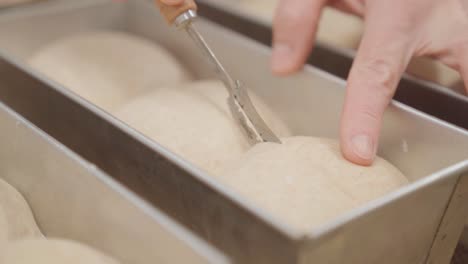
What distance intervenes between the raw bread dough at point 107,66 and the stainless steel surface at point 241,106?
0.26 meters

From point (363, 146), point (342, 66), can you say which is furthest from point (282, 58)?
point (363, 146)

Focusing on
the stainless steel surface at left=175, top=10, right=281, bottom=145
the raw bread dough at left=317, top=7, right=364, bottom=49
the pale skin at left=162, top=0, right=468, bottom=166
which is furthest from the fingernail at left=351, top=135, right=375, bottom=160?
the raw bread dough at left=317, top=7, right=364, bottom=49

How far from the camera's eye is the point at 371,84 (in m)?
0.87

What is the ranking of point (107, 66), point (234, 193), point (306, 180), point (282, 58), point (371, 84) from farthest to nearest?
point (107, 66), point (282, 58), point (371, 84), point (306, 180), point (234, 193)

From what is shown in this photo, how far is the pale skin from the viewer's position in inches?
32.6

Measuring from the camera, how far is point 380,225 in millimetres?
614

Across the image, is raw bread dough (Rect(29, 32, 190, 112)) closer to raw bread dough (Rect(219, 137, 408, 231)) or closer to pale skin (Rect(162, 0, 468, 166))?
pale skin (Rect(162, 0, 468, 166))

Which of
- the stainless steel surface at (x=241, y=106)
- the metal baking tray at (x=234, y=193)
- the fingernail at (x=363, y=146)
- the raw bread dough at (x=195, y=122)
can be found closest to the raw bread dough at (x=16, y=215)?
the metal baking tray at (x=234, y=193)

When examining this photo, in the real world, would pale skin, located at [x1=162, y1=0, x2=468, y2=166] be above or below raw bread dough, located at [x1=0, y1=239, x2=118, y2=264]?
above

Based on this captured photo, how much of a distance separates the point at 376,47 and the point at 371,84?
75 mm

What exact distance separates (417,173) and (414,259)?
170 millimetres

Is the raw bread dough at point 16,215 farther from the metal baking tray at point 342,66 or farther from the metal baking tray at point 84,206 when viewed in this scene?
the metal baking tray at point 342,66

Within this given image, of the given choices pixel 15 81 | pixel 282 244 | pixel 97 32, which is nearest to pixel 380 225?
pixel 282 244

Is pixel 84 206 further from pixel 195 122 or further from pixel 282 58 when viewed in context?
pixel 282 58
